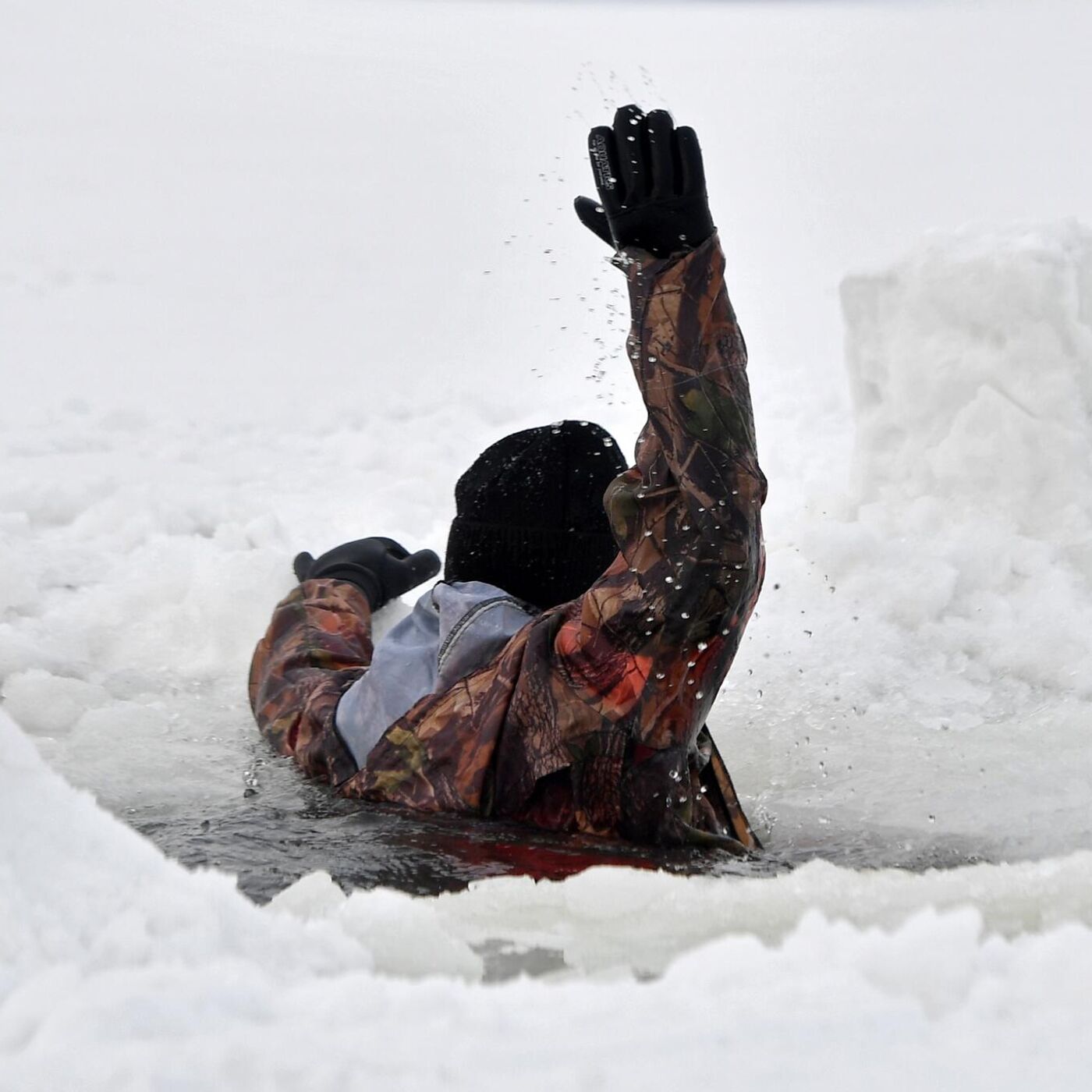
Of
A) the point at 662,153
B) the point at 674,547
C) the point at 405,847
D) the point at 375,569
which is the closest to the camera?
the point at 662,153

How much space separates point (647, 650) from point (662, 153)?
0.77 m

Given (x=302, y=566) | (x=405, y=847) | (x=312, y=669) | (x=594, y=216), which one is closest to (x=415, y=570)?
(x=302, y=566)

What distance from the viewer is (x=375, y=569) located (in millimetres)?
3775

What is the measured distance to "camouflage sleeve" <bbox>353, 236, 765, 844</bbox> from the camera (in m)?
1.98

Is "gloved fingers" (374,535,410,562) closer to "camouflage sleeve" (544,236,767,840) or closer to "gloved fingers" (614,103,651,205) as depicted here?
"camouflage sleeve" (544,236,767,840)

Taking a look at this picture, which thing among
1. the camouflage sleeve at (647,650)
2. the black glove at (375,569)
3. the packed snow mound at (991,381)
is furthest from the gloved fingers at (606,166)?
the packed snow mound at (991,381)

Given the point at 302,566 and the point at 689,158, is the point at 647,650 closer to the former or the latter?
the point at 689,158

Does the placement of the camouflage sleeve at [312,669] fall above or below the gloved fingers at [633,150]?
below

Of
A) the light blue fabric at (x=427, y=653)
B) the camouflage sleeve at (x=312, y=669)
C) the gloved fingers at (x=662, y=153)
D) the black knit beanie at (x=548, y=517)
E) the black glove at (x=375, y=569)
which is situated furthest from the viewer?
the black glove at (x=375, y=569)

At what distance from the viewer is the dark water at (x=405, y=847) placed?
2055 millimetres

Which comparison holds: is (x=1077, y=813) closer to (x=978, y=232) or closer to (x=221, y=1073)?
(x=221, y=1073)

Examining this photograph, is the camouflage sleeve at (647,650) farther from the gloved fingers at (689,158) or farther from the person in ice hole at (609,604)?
the gloved fingers at (689,158)

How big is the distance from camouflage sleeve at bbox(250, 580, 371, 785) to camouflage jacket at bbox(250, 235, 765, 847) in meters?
0.17

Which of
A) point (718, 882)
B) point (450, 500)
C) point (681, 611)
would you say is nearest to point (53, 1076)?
point (718, 882)
